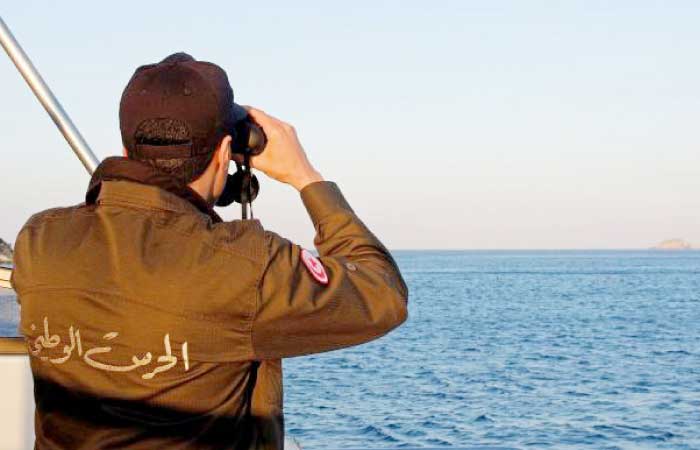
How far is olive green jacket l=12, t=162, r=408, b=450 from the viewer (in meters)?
1.90

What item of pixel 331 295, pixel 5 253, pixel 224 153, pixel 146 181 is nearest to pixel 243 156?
pixel 224 153

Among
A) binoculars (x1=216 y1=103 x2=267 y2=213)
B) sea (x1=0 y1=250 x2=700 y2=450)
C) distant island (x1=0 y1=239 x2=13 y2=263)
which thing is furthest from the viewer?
sea (x1=0 y1=250 x2=700 y2=450)

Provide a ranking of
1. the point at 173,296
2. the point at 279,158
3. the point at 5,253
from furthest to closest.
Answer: the point at 5,253 < the point at 279,158 < the point at 173,296

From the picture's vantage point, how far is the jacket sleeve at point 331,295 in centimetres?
192

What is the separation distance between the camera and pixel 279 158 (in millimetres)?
2225

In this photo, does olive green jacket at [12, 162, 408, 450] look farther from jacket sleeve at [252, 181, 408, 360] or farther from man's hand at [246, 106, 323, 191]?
man's hand at [246, 106, 323, 191]

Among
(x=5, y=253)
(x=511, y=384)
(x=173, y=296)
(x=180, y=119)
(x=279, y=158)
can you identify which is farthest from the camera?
(x=511, y=384)

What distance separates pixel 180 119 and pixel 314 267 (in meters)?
0.35

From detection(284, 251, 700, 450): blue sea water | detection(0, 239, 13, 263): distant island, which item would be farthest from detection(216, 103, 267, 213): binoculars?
detection(284, 251, 700, 450): blue sea water

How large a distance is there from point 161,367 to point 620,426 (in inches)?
894

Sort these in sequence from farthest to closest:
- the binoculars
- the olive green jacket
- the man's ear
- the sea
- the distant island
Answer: the sea, the distant island, the binoculars, the man's ear, the olive green jacket

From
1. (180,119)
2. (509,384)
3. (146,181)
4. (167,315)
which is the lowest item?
(509,384)

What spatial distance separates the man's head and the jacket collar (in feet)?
0.07

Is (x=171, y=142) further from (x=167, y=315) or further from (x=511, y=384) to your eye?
(x=511, y=384)
